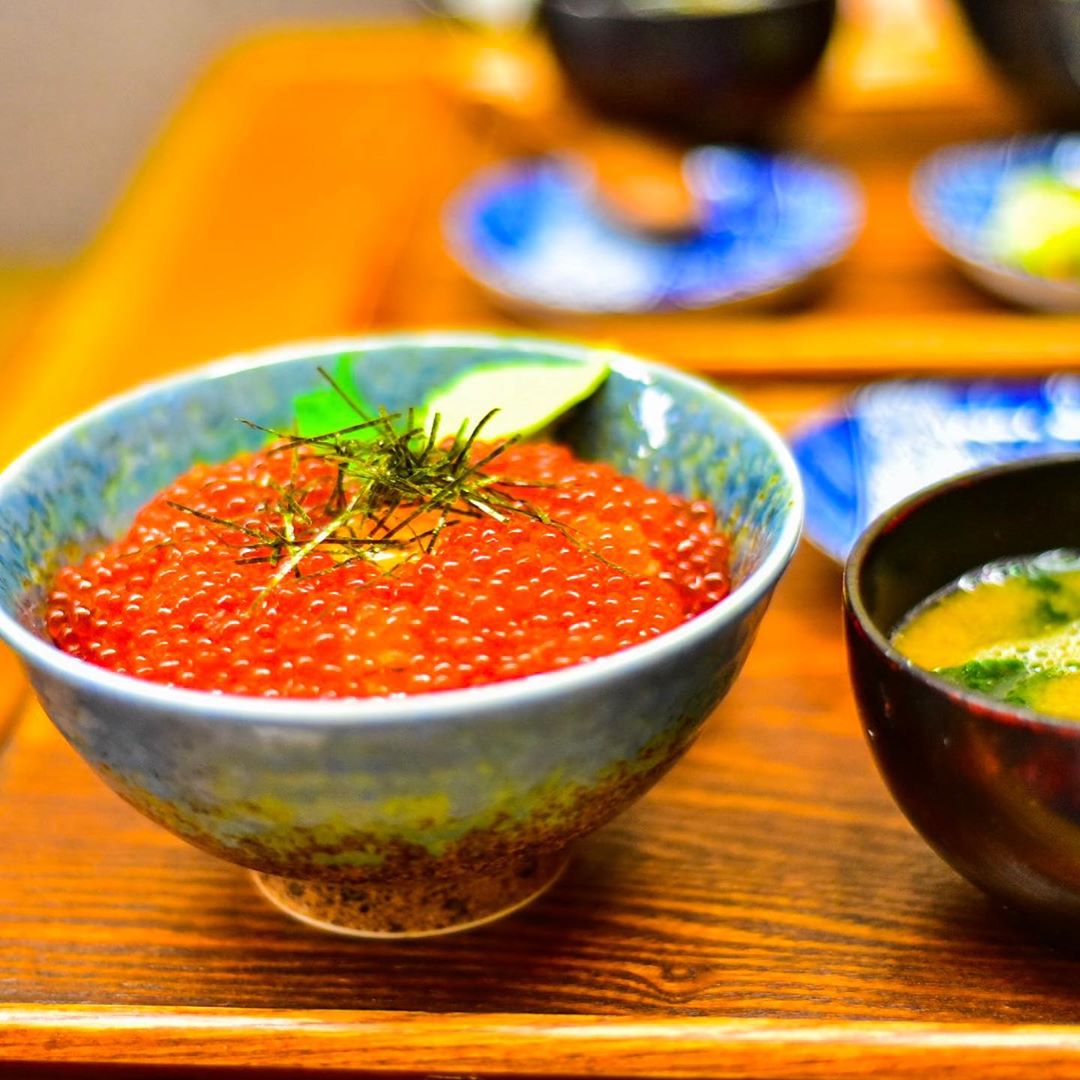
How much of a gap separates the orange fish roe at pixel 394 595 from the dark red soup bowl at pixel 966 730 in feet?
0.35

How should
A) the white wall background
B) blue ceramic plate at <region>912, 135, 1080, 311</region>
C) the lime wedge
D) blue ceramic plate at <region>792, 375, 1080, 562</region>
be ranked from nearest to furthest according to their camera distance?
the lime wedge
blue ceramic plate at <region>792, 375, 1080, 562</region>
blue ceramic plate at <region>912, 135, 1080, 311</region>
the white wall background

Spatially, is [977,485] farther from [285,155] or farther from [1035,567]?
[285,155]

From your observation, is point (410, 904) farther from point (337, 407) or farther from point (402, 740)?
point (337, 407)

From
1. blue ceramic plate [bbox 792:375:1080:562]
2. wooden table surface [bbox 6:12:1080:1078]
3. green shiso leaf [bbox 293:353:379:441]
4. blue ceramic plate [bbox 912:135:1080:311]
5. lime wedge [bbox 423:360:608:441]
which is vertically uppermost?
green shiso leaf [bbox 293:353:379:441]

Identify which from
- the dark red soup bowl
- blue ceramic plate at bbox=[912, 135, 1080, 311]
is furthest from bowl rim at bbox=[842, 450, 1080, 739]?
blue ceramic plate at bbox=[912, 135, 1080, 311]

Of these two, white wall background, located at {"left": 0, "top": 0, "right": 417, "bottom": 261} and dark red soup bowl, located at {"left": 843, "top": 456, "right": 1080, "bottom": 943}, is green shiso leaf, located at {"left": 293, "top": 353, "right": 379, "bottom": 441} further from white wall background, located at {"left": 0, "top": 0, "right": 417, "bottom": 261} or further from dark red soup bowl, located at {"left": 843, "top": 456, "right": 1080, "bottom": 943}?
white wall background, located at {"left": 0, "top": 0, "right": 417, "bottom": 261}

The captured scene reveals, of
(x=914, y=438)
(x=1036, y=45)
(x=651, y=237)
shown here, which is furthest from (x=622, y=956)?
(x=1036, y=45)

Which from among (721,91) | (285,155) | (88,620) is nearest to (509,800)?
(88,620)

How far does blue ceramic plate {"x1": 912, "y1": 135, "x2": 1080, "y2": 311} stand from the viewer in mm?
1539

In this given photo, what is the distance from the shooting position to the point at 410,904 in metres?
0.82

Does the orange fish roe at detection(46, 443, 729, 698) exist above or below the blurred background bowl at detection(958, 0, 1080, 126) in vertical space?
above

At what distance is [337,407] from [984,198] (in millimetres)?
1065

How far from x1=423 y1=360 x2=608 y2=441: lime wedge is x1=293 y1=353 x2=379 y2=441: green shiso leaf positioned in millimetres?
46

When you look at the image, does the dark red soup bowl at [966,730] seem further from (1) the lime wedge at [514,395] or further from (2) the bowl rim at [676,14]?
(2) the bowl rim at [676,14]
